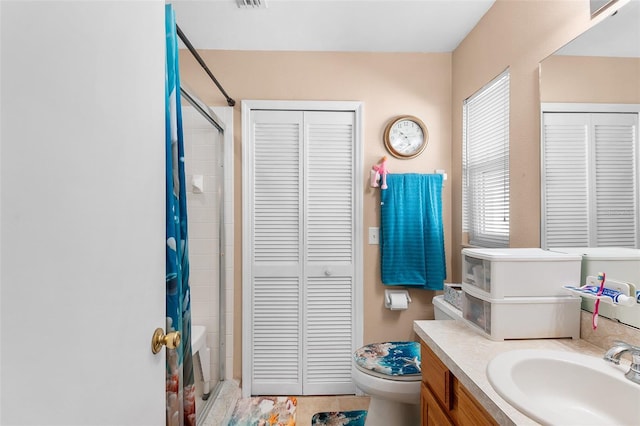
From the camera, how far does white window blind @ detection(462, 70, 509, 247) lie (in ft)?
5.45

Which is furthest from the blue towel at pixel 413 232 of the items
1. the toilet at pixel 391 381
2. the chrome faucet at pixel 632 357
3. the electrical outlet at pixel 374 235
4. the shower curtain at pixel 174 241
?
the shower curtain at pixel 174 241

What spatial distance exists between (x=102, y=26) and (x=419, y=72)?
2.11 metres

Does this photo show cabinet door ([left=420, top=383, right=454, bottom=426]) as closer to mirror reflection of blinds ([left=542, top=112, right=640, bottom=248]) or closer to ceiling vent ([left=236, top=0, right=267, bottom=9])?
mirror reflection of blinds ([left=542, top=112, right=640, bottom=248])

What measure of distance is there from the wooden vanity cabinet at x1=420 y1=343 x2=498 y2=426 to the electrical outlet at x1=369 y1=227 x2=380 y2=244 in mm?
1011

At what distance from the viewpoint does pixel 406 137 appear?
222 centimetres

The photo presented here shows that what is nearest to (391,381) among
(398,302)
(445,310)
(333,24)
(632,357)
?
(445,310)

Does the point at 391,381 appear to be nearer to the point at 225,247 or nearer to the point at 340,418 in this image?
the point at 340,418

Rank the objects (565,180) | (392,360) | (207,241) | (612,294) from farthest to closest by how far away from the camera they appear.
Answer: (207,241), (392,360), (565,180), (612,294)

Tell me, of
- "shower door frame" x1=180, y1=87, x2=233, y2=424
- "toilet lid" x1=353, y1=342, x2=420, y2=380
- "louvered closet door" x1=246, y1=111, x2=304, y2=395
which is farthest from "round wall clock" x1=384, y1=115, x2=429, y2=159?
"toilet lid" x1=353, y1=342, x2=420, y2=380

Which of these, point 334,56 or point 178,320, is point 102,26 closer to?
point 178,320

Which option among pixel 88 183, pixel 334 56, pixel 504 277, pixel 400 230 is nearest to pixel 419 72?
pixel 334 56

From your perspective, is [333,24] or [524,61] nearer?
[524,61]

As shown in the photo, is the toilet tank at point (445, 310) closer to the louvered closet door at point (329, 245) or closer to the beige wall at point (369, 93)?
the beige wall at point (369, 93)

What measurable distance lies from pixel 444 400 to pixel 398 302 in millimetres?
1088
